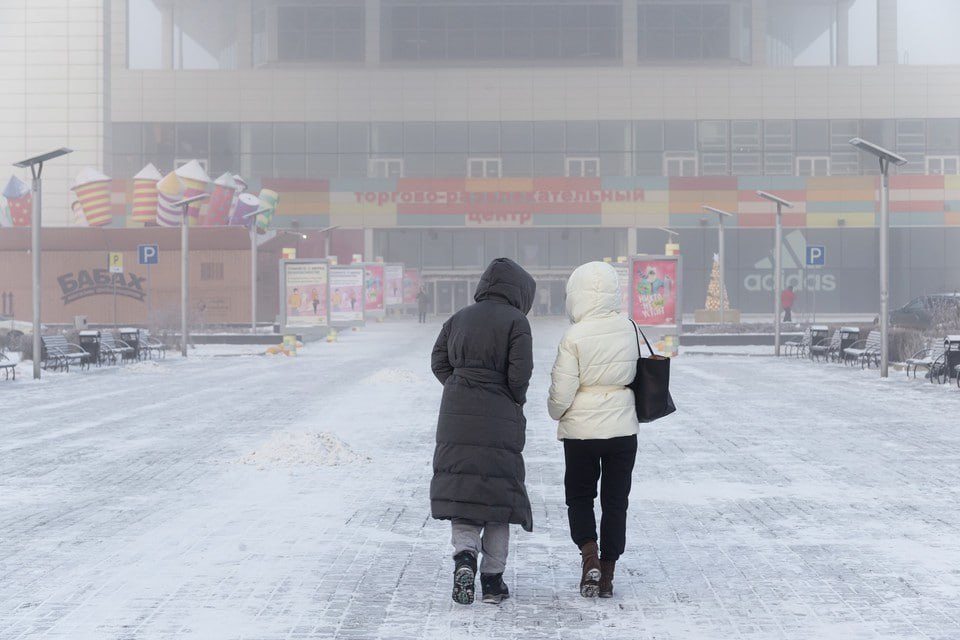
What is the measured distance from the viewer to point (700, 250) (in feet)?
241

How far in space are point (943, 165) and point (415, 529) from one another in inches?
2749

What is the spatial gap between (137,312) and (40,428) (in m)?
35.6

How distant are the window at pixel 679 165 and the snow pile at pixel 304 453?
61.8 meters

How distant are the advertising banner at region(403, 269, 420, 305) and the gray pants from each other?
215ft

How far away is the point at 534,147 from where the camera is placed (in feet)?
245

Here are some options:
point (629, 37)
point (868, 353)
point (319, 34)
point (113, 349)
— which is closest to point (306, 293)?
point (113, 349)

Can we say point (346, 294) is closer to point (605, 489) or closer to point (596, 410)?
point (605, 489)

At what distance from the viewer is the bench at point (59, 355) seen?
28812mm

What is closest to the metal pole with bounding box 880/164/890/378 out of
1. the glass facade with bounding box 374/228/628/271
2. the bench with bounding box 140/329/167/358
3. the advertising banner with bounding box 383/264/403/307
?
the bench with bounding box 140/329/167/358

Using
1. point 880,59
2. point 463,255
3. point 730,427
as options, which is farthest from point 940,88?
point 730,427

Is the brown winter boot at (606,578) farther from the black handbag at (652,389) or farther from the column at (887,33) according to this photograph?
the column at (887,33)

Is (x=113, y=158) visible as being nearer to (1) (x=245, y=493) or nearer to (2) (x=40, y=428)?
(2) (x=40, y=428)

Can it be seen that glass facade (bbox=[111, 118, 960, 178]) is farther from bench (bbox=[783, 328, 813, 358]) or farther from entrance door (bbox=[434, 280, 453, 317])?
bench (bbox=[783, 328, 813, 358])

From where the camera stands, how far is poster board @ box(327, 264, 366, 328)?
48281 mm
